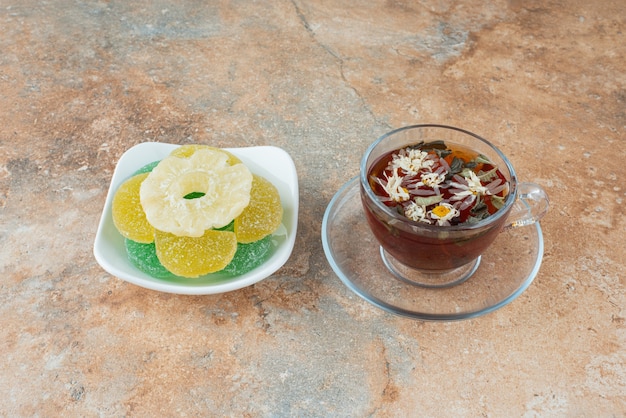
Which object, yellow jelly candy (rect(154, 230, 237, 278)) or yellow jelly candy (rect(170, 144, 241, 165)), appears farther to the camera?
yellow jelly candy (rect(170, 144, 241, 165))

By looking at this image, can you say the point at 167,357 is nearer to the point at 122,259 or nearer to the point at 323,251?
the point at 122,259

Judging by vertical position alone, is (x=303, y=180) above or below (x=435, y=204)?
below

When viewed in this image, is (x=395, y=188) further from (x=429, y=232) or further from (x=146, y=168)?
(x=146, y=168)

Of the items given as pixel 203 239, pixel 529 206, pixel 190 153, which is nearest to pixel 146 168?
pixel 190 153

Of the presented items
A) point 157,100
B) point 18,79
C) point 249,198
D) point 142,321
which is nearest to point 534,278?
point 249,198

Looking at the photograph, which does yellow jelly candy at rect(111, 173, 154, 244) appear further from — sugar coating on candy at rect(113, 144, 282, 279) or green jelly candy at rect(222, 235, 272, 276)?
green jelly candy at rect(222, 235, 272, 276)

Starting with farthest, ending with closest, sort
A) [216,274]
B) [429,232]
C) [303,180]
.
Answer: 1. [303,180]
2. [216,274]
3. [429,232]

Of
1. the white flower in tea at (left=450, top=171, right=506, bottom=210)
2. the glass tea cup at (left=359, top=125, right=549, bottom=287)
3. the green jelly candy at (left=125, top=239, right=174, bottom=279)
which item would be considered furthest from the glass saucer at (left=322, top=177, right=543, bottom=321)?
the green jelly candy at (left=125, top=239, right=174, bottom=279)
